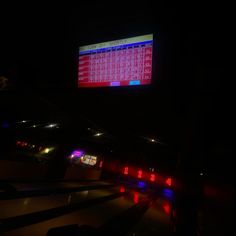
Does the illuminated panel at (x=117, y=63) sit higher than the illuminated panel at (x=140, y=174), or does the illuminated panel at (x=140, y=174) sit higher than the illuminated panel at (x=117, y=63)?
the illuminated panel at (x=117, y=63)

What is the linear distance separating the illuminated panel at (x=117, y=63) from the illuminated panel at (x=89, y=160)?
7.73 m

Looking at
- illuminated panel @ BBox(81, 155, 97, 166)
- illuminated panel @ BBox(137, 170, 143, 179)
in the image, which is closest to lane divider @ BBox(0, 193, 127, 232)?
illuminated panel @ BBox(81, 155, 97, 166)

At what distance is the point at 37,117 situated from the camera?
14.7ft

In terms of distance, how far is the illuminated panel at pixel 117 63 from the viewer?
412 cm

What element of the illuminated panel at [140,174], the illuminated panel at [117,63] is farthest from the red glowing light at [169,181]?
the illuminated panel at [117,63]

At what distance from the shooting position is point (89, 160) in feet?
40.1

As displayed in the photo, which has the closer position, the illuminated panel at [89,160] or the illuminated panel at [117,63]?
the illuminated panel at [117,63]

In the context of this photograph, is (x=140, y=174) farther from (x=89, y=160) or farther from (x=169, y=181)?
(x=89, y=160)

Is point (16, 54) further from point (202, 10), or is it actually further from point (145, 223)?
point (145, 223)

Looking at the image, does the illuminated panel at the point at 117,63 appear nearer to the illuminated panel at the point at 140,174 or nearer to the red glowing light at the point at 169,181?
the red glowing light at the point at 169,181

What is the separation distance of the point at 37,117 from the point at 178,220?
3084 millimetres

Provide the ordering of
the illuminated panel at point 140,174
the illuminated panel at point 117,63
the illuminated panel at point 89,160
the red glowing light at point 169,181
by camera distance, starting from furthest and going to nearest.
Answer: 1. the illuminated panel at point 140,174
2. the red glowing light at point 169,181
3. the illuminated panel at point 89,160
4. the illuminated panel at point 117,63

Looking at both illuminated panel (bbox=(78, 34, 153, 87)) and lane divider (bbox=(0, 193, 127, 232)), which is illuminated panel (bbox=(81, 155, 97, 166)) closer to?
lane divider (bbox=(0, 193, 127, 232))

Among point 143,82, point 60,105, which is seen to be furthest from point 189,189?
point 60,105
